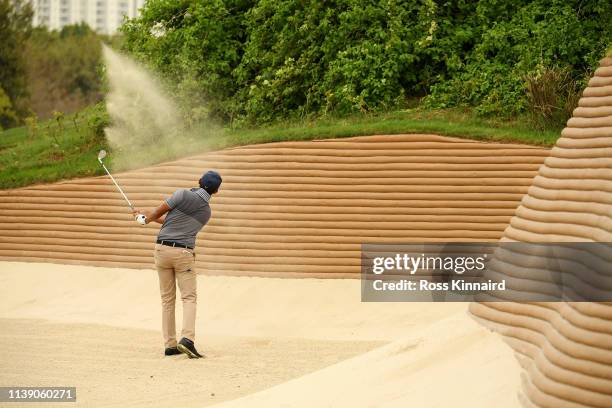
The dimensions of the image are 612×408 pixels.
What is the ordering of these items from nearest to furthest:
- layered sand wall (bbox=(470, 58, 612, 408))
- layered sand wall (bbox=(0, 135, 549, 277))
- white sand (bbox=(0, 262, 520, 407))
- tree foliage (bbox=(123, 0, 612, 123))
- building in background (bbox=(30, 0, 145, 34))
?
1. layered sand wall (bbox=(470, 58, 612, 408))
2. white sand (bbox=(0, 262, 520, 407))
3. layered sand wall (bbox=(0, 135, 549, 277))
4. tree foliage (bbox=(123, 0, 612, 123))
5. building in background (bbox=(30, 0, 145, 34))

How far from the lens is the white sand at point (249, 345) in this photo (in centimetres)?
795

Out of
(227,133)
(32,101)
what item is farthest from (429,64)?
(32,101)

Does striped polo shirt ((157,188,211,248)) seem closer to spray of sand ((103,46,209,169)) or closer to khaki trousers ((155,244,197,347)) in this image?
khaki trousers ((155,244,197,347))

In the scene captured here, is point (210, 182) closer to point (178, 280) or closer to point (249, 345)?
point (178, 280)

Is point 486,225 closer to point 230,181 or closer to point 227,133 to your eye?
point 230,181

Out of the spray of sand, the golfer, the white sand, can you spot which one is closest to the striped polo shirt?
the golfer

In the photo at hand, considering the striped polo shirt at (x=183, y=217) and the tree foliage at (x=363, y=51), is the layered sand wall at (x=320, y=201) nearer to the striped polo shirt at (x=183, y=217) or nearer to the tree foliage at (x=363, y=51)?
the tree foliage at (x=363, y=51)

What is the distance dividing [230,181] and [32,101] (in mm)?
37785

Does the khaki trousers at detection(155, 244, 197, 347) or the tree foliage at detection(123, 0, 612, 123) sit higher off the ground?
the tree foliage at detection(123, 0, 612, 123)

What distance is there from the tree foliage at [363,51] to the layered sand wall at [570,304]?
6965 mm

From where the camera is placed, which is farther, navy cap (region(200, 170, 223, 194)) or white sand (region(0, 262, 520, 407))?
navy cap (region(200, 170, 223, 194))

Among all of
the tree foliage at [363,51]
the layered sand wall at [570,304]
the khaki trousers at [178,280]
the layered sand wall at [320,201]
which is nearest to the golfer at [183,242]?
the khaki trousers at [178,280]

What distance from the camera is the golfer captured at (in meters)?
10.7

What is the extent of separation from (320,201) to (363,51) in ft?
12.4
